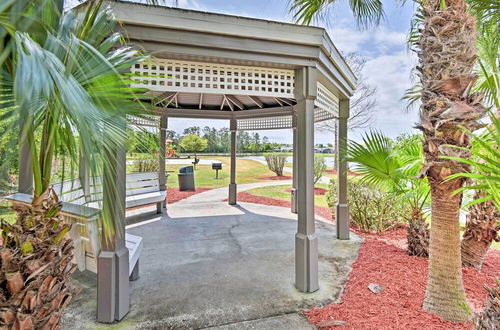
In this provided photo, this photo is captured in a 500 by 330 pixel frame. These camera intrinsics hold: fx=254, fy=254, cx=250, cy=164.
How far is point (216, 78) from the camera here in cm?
308

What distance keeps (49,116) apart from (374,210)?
5887mm

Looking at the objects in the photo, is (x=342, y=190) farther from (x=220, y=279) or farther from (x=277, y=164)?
(x=277, y=164)

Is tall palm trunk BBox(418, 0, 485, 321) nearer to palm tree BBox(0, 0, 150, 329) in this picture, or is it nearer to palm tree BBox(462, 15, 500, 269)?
palm tree BBox(462, 15, 500, 269)

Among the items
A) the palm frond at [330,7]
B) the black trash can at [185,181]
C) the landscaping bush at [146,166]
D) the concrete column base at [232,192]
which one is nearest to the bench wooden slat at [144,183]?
the concrete column base at [232,192]

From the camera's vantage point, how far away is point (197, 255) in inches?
171

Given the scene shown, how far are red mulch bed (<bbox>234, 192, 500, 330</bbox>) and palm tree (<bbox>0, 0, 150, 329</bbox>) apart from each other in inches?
90.6

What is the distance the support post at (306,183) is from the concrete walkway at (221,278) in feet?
0.68

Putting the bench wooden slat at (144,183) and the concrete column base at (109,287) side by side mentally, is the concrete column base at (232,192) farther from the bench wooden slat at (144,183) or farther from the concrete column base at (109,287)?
the concrete column base at (109,287)

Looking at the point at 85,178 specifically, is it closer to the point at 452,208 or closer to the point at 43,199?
the point at 43,199

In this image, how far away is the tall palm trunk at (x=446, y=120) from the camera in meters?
2.32

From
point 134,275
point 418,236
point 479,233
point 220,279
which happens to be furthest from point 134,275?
point 479,233

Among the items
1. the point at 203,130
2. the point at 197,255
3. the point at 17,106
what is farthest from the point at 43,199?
the point at 203,130

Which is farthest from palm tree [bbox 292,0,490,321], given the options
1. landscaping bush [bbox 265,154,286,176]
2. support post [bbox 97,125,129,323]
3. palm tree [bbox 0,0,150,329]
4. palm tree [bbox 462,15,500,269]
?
landscaping bush [bbox 265,154,286,176]

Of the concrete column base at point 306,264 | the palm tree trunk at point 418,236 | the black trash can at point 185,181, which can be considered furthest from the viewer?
the black trash can at point 185,181
